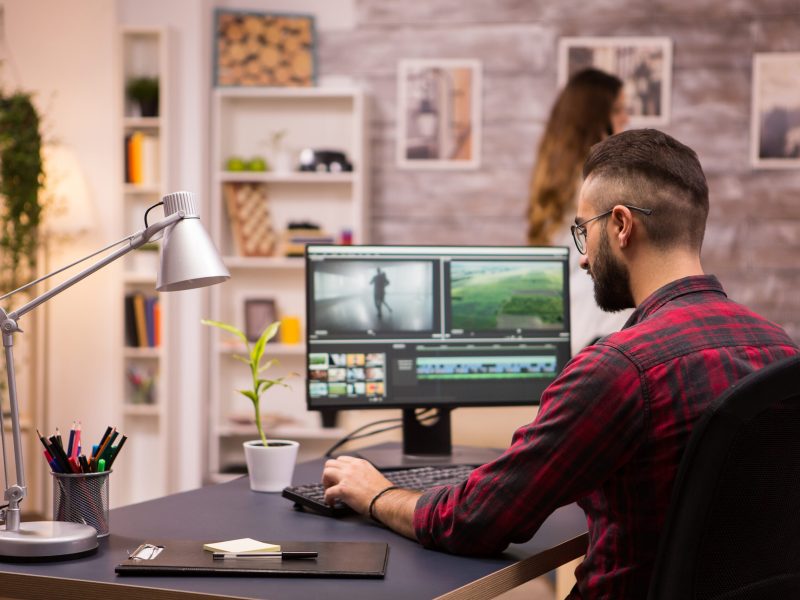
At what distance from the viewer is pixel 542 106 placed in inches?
192

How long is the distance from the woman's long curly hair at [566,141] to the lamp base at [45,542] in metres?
3.52

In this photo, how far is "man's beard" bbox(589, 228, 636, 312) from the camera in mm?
1562

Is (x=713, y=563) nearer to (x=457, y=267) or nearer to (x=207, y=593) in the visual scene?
(x=207, y=593)

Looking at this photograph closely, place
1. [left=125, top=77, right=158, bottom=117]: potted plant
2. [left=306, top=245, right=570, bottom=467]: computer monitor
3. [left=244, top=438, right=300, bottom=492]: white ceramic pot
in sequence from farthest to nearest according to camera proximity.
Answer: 1. [left=125, top=77, right=158, bottom=117]: potted plant
2. [left=306, top=245, right=570, bottom=467]: computer monitor
3. [left=244, top=438, right=300, bottom=492]: white ceramic pot

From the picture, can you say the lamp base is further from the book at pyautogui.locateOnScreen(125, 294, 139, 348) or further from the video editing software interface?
the book at pyautogui.locateOnScreen(125, 294, 139, 348)

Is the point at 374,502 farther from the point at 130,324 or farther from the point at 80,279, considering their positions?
the point at 130,324

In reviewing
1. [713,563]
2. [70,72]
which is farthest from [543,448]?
[70,72]

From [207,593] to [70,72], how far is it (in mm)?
4315

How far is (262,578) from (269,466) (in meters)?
0.62

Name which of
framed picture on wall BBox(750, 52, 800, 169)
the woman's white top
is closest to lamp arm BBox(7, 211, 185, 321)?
the woman's white top

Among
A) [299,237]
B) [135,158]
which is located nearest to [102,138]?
[135,158]

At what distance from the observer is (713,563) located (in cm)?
127

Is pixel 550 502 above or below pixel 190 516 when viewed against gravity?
above

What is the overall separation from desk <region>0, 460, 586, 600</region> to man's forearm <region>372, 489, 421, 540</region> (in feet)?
0.06
